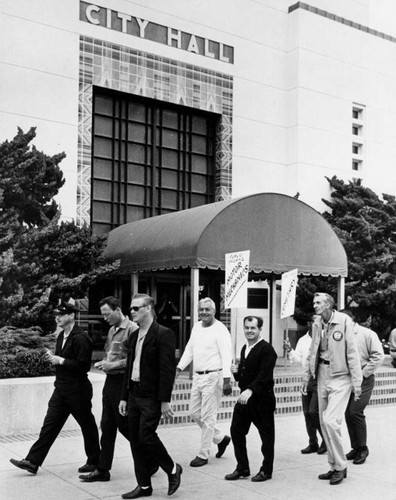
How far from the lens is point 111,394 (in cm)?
742

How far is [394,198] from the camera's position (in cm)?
2191

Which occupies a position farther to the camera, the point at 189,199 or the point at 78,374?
the point at 189,199

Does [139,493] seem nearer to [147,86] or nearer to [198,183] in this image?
[147,86]

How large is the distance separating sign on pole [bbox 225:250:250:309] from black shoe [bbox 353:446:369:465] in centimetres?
420

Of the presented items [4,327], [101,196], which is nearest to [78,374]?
[4,327]

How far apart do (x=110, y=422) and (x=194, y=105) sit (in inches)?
558

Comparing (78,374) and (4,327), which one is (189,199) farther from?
(78,374)

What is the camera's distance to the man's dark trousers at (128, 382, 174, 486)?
21.7 ft

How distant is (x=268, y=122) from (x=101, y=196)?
6.09 metres

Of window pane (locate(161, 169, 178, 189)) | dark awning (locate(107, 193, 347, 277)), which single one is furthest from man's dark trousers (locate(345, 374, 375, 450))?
window pane (locate(161, 169, 178, 189))

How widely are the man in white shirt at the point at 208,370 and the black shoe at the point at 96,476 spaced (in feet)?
4.44

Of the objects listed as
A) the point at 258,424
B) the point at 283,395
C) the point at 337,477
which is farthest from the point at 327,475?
the point at 283,395

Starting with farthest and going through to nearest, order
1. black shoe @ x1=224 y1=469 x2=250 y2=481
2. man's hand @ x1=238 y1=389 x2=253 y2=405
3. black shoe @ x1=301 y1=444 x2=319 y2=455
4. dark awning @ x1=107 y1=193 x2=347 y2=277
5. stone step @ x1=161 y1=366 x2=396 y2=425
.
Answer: dark awning @ x1=107 y1=193 x2=347 y2=277, stone step @ x1=161 y1=366 x2=396 y2=425, black shoe @ x1=301 y1=444 x2=319 y2=455, black shoe @ x1=224 y1=469 x2=250 y2=481, man's hand @ x1=238 y1=389 x2=253 y2=405

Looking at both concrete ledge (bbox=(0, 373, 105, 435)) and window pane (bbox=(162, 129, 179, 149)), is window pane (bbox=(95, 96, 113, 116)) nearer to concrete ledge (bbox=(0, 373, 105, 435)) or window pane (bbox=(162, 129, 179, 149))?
window pane (bbox=(162, 129, 179, 149))
